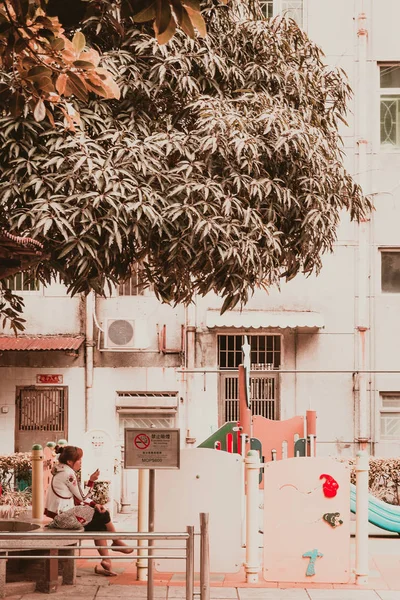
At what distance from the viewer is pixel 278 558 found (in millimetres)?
10898

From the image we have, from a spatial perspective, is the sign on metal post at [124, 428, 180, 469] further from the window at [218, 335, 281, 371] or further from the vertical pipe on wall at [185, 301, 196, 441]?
the window at [218, 335, 281, 371]

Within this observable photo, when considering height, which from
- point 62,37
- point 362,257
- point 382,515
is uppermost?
point 362,257

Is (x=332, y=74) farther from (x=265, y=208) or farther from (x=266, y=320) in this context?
(x=266, y=320)

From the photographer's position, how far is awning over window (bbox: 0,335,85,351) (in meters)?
19.0

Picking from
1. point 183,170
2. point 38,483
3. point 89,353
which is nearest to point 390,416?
point 89,353

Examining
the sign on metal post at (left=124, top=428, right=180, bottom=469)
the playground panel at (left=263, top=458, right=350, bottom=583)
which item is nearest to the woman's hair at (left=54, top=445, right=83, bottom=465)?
the sign on metal post at (left=124, top=428, right=180, bottom=469)

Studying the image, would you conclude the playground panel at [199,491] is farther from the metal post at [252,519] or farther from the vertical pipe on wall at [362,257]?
the vertical pipe on wall at [362,257]

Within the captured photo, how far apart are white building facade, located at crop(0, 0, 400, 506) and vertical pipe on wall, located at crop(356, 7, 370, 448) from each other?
0.02 m

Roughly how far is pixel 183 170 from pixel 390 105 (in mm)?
11477

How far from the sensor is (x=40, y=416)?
1961cm

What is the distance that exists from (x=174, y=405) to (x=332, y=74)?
9235mm

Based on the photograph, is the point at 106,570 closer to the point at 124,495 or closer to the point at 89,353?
the point at 124,495

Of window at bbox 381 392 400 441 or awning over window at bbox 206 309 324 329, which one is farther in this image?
window at bbox 381 392 400 441

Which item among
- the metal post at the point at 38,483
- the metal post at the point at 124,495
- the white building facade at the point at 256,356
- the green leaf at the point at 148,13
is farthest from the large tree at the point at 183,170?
the white building facade at the point at 256,356
